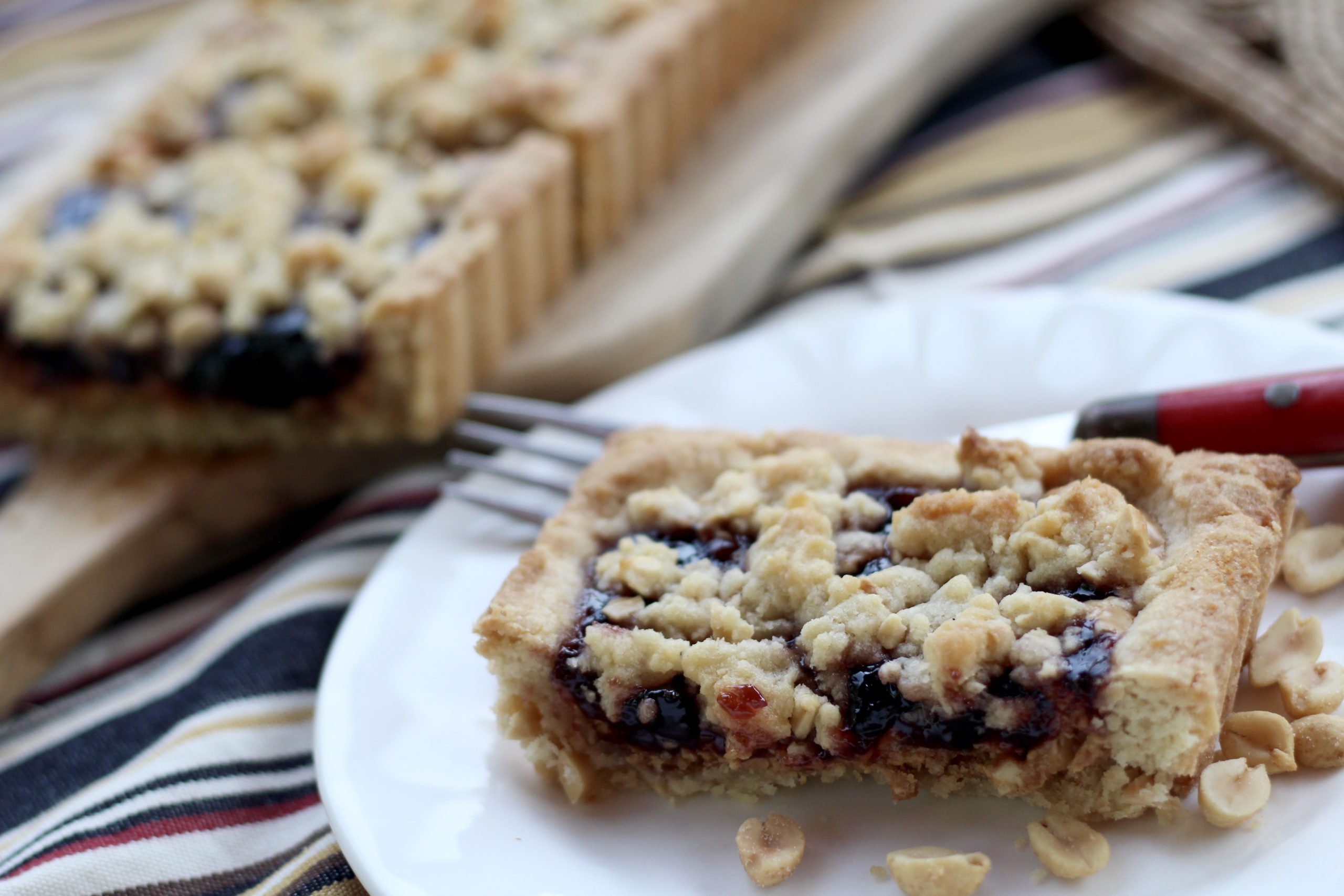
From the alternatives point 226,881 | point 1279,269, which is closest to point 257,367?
point 226,881

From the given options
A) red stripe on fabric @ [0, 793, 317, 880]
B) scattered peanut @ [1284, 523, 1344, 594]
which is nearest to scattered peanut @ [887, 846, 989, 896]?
scattered peanut @ [1284, 523, 1344, 594]

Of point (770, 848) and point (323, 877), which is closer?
point (770, 848)

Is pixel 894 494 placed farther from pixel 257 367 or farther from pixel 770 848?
pixel 257 367

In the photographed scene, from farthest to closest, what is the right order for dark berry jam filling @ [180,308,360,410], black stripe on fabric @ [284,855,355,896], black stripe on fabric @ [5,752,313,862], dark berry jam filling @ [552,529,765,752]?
dark berry jam filling @ [180,308,360,410], black stripe on fabric @ [5,752,313,862], black stripe on fabric @ [284,855,355,896], dark berry jam filling @ [552,529,765,752]

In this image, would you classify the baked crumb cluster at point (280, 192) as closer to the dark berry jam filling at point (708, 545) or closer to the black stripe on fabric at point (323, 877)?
the dark berry jam filling at point (708, 545)

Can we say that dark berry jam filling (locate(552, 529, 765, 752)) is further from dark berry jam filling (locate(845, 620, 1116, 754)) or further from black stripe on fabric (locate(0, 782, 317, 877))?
black stripe on fabric (locate(0, 782, 317, 877))

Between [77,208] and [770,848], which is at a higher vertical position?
[77,208]

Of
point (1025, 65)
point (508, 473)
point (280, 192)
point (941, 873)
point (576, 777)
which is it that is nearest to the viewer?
point (941, 873)
